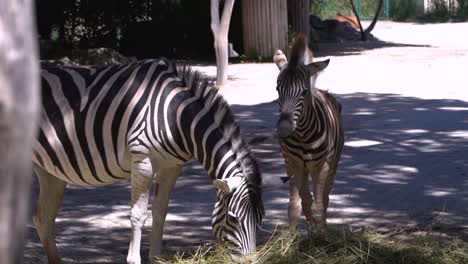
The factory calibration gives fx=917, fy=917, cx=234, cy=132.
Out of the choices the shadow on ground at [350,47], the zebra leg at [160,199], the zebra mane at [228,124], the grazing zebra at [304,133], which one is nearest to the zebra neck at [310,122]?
the grazing zebra at [304,133]

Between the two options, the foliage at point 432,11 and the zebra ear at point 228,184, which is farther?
the foliage at point 432,11

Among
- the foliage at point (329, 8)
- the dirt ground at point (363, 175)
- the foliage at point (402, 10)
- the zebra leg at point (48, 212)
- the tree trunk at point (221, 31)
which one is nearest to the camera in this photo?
the zebra leg at point (48, 212)

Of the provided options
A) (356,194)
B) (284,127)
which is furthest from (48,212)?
(356,194)

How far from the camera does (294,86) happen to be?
21.6 feet

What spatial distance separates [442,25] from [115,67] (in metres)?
31.2

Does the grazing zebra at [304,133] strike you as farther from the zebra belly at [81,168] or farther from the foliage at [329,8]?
the foliage at [329,8]

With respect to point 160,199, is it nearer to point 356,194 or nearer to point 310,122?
point 310,122

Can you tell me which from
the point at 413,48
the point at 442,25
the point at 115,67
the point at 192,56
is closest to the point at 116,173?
the point at 115,67

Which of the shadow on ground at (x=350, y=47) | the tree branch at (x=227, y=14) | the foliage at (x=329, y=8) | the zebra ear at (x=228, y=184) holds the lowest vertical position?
the shadow on ground at (x=350, y=47)

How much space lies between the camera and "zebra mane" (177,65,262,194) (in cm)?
572

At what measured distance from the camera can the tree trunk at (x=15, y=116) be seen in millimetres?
1668

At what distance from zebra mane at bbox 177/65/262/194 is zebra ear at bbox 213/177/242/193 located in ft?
0.27

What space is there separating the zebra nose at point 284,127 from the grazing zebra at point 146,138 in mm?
615

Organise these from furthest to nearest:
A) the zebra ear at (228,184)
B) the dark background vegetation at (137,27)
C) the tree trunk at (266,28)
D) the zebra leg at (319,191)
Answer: the dark background vegetation at (137,27), the tree trunk at (266,28), the zebra leg at (319,191), the zebra ear at (228,184)
